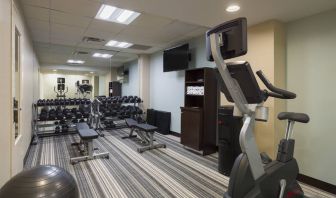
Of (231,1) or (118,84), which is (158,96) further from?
(231,1)

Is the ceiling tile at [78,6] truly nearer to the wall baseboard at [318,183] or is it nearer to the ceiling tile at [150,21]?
the ceiling tile at [150,21]

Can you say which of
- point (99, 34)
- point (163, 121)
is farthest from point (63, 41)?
point (163, 121)

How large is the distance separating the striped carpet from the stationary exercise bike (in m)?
0.95

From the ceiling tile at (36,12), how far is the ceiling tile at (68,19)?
0.09m

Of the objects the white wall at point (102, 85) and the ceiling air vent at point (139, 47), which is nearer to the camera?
the ceiling air vent at point (139, 47)

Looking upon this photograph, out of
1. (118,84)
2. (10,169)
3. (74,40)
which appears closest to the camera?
(10,169)

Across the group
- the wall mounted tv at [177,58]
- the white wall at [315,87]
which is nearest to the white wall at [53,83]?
the wall mounted tv at [177,58]

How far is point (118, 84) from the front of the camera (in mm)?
8750

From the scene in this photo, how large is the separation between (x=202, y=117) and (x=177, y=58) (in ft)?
6.13

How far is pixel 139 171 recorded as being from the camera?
3209 millimetres

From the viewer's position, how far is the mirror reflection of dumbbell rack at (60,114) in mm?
5578

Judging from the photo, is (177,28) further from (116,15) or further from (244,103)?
(244,103)

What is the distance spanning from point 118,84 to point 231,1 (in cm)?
693

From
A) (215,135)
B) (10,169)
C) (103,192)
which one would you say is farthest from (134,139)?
(10,169)
